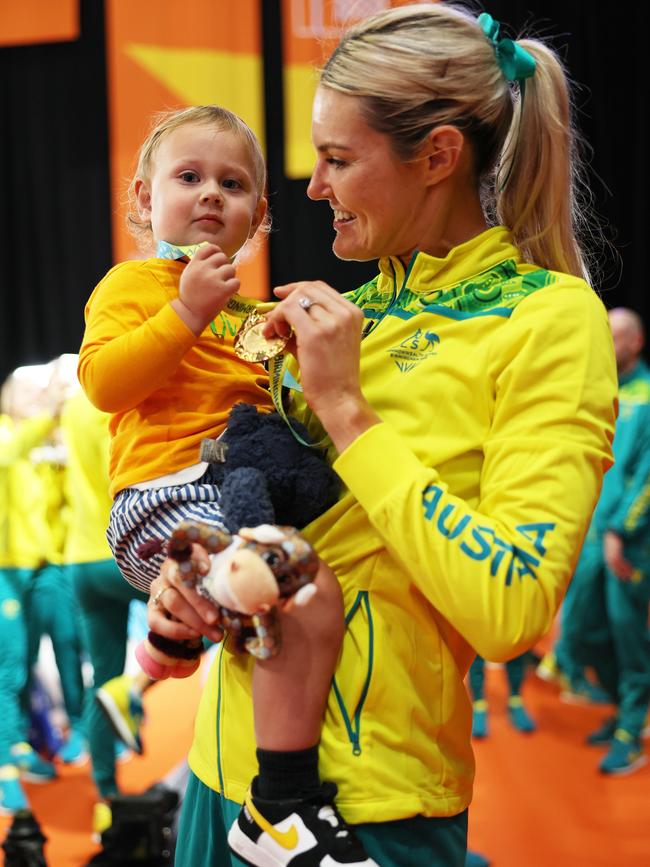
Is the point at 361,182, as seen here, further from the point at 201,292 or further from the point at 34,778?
the point at 34,778

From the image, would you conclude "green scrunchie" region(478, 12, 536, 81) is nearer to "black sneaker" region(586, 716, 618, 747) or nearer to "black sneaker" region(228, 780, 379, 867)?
"black sneaker" region(228, 780, 379, 867)

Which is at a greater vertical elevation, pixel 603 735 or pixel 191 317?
pixel 191 317

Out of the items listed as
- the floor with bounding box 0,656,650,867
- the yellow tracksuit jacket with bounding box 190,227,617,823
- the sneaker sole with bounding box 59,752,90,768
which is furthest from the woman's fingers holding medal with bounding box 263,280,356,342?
the sneaker sole with bounding box 59,752,90,768

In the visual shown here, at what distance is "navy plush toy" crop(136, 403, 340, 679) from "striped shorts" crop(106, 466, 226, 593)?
3cm

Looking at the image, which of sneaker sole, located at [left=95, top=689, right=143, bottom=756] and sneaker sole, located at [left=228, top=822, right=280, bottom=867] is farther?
sneaker sole, located at [left=95, top=689, right=143, bottom=756]

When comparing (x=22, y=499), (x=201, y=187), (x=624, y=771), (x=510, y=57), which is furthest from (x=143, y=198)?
(x=624, y=771)

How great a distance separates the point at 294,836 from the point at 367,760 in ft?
0.39

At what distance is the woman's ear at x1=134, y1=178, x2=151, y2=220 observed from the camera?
1.71 meters

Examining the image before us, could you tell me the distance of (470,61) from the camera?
134 centimetres

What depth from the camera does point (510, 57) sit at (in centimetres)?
137

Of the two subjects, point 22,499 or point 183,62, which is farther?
point 183,62

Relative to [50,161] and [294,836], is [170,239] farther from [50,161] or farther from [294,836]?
[50,161]

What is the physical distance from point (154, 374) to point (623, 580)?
146 inches

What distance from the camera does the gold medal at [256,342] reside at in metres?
1.30
